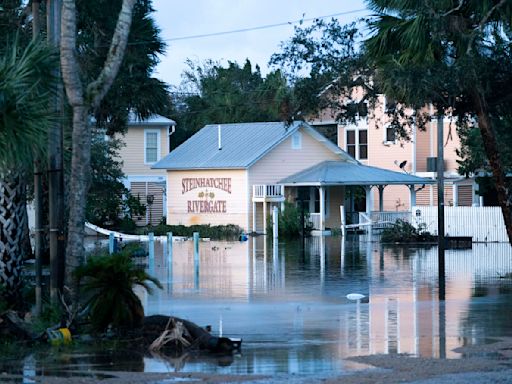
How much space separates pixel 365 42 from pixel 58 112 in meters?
11.0

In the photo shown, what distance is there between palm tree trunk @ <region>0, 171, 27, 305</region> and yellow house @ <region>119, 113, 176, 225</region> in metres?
41.0

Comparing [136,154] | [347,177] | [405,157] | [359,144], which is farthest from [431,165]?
[136,154]

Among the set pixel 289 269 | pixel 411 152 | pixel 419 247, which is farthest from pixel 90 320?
pixel 411 152

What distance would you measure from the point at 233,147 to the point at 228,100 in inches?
763

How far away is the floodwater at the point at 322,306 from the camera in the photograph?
13250 millimetres

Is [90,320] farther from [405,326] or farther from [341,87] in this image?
[341,87]

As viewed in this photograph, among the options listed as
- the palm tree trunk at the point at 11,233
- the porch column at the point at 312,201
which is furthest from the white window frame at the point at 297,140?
the palm tree trunk at the point at 11,233

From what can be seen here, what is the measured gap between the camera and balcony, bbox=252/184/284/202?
168 ft

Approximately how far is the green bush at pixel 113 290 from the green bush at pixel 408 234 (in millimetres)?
28903

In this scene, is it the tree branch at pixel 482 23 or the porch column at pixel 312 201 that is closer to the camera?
the tree branch at pixel 482 23

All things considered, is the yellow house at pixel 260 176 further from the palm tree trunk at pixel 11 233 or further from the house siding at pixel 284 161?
the palm tree trunk at pixel 11 233

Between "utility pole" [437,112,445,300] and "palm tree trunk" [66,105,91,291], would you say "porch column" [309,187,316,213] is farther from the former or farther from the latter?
"palm tree trunk" [66,105,91,291]

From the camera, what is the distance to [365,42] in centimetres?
2450

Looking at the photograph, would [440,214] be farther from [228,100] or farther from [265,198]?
[228,100]
